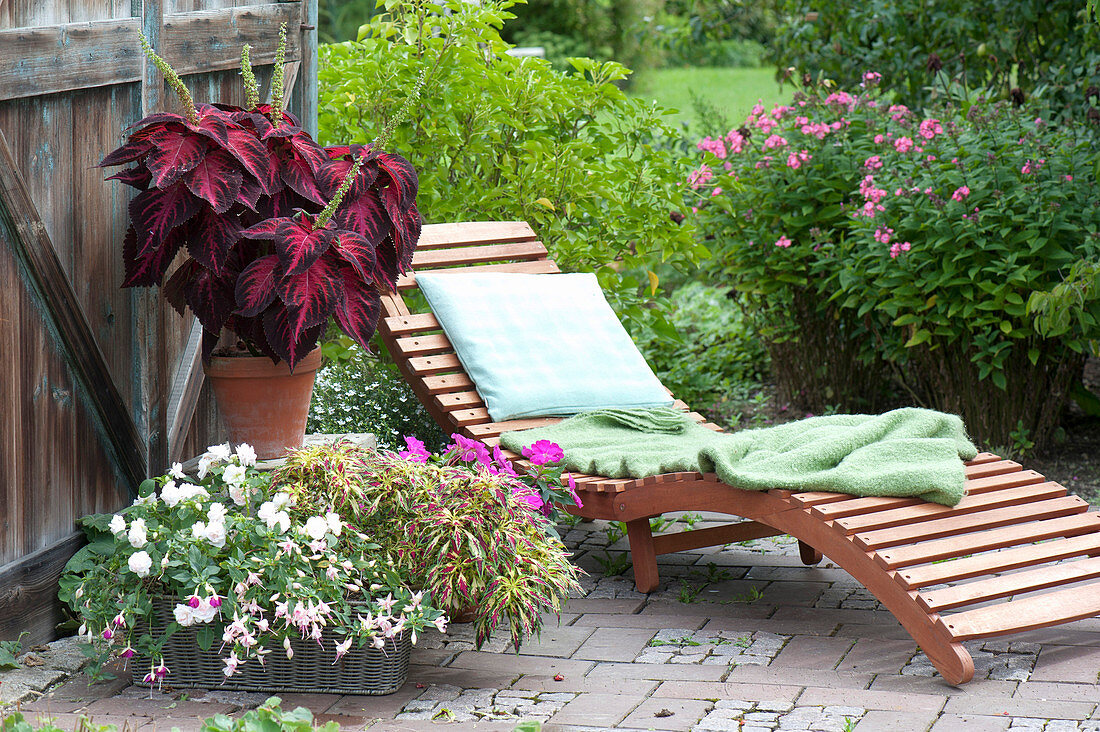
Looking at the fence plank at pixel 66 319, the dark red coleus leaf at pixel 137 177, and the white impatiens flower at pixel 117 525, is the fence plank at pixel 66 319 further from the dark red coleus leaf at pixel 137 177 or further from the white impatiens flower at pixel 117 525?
the white impatiens flower at pixel 117 525

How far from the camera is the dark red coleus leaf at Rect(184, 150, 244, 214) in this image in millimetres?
2990

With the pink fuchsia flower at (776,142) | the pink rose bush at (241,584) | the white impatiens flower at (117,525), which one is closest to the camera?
the pink rose bush at (241,584)

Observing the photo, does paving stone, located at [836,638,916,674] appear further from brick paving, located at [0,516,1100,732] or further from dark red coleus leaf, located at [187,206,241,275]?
dark red coleus leaf, located at [187,206,241,275]

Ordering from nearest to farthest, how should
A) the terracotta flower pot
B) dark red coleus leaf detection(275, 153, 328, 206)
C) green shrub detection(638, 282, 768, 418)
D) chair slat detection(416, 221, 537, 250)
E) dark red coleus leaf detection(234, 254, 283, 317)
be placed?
1. dark red coleus leaf detection(234, 254, 283, 317)
2. dark red coleus leaf detection(275, 153, 328, 206)
3. the terracotta flower pot
4. chair slat detection(416, 221, 537, 250)
5. green shrub detection(638, 282, 768, 418)

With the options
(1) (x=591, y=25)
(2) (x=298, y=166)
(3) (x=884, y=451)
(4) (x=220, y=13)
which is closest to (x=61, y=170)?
(2) (x=298, y=166)

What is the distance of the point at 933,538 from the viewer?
338 cm

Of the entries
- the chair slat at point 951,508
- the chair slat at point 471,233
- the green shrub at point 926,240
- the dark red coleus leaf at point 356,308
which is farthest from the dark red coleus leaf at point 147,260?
the green shrub at point 926,240

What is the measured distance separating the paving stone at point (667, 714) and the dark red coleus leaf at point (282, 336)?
49.1 inches

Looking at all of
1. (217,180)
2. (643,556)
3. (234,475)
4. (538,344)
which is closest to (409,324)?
(538,344)

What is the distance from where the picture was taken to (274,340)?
310 centimetres

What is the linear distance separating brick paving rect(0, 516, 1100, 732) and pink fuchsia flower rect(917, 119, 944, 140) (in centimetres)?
222

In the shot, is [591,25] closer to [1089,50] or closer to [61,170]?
[1089,50]

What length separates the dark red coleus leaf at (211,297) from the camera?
123 inches

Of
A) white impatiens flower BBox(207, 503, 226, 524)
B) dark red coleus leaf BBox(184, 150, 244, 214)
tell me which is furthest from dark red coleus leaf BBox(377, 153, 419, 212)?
white impatiens flower BBox(207, 503, 226, 524)
